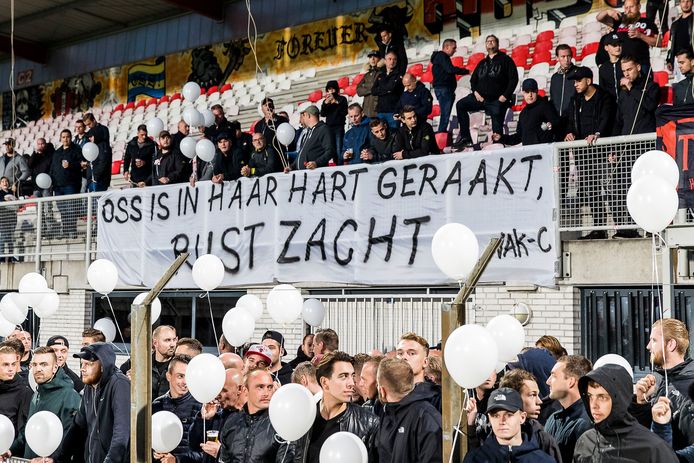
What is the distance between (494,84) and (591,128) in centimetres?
281

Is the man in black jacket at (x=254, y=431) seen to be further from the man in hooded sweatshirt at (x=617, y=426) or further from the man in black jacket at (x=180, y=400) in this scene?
the man in hooded sweatshirt at (x=617, y=426)

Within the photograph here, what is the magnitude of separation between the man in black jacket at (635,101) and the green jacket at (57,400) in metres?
6.34

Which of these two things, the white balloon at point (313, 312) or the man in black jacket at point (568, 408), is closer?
the man in black jacket at point (568, 408)

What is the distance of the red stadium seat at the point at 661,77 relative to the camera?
1271 centimetres

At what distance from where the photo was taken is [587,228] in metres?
9.96

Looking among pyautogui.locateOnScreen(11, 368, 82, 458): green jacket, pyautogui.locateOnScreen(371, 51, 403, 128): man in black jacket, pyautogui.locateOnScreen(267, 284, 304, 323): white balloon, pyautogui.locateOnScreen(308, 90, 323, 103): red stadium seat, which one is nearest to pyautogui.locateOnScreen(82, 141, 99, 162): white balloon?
pyautogui.locateOnScreen(308, 90, 323, 103): red stadium seat

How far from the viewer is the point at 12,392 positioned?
330 inches

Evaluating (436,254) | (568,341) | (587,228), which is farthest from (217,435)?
(568,341)

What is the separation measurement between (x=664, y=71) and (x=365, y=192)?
448cm

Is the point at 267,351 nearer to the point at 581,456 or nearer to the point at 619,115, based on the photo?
the point at 581,456

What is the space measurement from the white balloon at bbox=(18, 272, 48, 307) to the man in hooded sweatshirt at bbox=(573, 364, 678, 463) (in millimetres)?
7452

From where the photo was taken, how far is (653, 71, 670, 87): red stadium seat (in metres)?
12.7

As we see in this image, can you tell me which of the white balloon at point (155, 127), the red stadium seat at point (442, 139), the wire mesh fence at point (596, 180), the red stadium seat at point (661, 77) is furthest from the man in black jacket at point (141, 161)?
the red stadium seat at point (661, 77)

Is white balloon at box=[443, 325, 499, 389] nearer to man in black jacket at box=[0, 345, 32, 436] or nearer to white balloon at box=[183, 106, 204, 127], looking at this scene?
man in black jacket at box=[0, 345, 32, 436]
